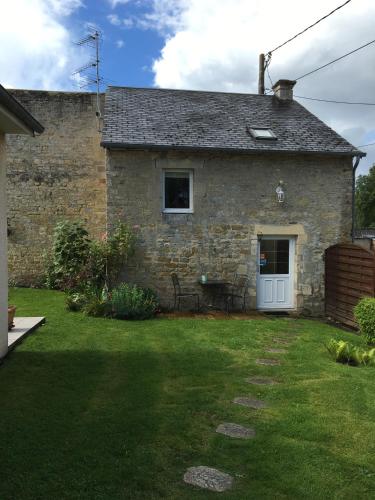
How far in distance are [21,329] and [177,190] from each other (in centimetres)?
525

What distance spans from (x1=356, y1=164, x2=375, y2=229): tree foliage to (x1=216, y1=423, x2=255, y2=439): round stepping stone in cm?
4594

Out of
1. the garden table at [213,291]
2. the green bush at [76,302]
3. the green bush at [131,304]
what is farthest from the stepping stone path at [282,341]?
the green bush at [76,302]

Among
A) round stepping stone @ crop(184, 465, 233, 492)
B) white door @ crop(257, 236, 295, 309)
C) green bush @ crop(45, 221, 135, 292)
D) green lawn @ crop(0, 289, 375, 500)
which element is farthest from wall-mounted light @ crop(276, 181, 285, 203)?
round stepping stone @ crop(184, 465, 233, 492)

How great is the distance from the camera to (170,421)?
4227 millimetres

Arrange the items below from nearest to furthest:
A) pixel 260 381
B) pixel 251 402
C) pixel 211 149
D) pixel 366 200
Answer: pixel 251 402, pixel 260 381, pixel 211 149, pixel 366 200

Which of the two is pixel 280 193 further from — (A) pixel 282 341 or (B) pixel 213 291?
(A) pixel 282 341

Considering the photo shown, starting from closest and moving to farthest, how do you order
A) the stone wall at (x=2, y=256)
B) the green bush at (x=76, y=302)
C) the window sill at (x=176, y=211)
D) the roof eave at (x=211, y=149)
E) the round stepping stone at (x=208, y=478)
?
the round stepping stone at (x=208, y=478)
the stone wall at (x=2, y=256)
the green bush at (x=76, y=302)
the roof eave at (x=211, y=149)
the window sill at (x=176, y=211)

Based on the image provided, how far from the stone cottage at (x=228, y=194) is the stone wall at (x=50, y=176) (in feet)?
6.56

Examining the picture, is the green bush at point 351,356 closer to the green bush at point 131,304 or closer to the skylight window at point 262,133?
the green bush at point 131,304

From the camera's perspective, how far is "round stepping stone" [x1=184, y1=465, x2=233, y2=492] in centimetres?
311

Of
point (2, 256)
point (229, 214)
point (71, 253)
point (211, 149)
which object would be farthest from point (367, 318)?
point (71, 253)

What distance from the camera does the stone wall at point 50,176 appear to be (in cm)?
1327

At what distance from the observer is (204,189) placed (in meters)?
10.8

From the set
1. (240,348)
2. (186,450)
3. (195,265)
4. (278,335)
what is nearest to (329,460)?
(186,450)
